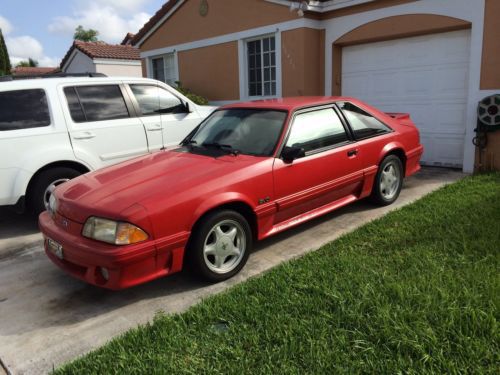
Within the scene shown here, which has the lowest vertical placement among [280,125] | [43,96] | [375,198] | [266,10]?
[375,198]

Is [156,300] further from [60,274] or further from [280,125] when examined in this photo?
[280,125]

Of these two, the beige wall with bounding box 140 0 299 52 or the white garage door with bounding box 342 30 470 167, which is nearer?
the white garage door with bounding box 342 30 470 167

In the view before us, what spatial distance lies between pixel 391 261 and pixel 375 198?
5.89ft

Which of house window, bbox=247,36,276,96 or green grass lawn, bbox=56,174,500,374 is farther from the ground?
house window, bbox=247,36,276,96

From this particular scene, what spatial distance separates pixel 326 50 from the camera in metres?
9.24

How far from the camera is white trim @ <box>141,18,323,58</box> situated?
9148mm

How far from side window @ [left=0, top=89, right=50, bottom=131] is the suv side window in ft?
1.08

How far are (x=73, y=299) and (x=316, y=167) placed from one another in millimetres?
2581

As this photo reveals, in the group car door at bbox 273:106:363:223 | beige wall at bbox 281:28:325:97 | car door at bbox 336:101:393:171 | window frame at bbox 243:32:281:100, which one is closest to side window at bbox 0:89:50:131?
car door at bbox 273:106:363:223

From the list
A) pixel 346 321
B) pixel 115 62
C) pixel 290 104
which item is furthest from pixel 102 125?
pixel 115 62

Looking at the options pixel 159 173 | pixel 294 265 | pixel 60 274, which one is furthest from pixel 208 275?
pixel 60 274

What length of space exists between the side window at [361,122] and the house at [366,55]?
264 centimetres

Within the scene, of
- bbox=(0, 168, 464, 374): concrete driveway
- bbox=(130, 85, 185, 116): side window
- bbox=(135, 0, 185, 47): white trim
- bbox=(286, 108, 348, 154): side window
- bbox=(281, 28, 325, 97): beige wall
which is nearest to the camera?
bbox=(0, 168, 464, 374): concrete driveway

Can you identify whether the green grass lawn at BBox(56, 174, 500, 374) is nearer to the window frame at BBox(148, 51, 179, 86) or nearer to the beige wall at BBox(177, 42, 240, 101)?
the beige wall at BBox(177, 42, 240, 101)
